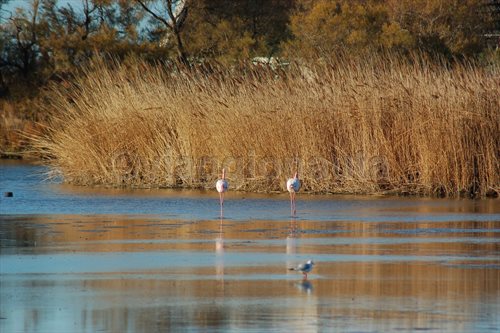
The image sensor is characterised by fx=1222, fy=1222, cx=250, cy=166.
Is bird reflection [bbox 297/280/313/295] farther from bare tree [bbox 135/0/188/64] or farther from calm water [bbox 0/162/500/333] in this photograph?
bare tree [bbox 135/0/188/64]

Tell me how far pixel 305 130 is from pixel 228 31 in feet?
111

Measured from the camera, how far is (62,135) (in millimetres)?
25922

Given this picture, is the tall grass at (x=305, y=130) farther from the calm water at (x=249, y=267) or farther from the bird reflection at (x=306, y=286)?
the bird reflection at (x=306, y=286)

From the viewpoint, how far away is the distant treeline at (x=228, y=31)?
48156 mm

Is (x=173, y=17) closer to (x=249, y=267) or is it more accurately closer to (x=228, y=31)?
(x=228, y=31)

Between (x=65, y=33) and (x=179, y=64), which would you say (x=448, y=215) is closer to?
(x=179, y=64)

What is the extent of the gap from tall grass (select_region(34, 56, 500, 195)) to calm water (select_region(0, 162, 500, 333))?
6.69 ft

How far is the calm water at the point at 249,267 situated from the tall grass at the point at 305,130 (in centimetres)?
204

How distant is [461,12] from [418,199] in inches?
1544

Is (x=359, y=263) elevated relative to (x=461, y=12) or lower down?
lower down

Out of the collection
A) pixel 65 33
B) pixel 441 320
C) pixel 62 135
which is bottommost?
pixel 441 320

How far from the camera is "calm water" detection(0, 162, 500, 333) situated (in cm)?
923

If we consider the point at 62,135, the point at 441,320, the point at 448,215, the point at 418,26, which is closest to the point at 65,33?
the point at 418,26

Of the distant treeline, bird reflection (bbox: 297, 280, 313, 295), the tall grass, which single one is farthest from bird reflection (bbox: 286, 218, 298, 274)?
the distant treeline
